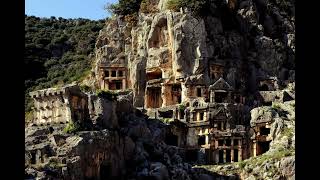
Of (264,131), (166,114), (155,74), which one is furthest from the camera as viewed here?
(155,74)

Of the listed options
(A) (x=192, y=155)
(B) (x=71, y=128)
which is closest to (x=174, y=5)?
(A) (x=192, y=155)

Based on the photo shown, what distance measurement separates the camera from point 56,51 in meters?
97.6

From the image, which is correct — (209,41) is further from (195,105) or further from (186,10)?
(195,105)

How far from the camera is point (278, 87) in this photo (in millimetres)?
Answer: 68188

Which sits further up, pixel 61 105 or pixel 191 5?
pixel 191 5

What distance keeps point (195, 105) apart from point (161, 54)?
342 inches

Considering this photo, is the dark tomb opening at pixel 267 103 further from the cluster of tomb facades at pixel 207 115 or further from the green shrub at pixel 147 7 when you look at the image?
the green shrub at pixel 147 7

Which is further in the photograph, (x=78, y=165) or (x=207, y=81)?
(x=207, y=81)

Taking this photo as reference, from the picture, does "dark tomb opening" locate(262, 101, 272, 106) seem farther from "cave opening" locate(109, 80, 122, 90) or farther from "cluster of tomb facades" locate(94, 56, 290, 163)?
"cave opening" locate(109, 80, 122, 90)

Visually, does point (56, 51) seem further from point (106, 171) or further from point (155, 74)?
point (106, 171)

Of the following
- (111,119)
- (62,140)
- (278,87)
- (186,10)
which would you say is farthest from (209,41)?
(62,140)

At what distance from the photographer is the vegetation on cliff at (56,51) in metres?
85.4

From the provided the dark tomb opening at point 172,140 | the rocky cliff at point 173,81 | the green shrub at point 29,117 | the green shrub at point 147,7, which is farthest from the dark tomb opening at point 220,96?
the green shrub at point 29,117

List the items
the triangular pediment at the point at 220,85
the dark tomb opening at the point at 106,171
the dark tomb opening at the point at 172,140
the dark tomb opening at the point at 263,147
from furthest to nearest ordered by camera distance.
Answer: the triangular pediment at the point at 220,85 → the dark tomb opening at the point at 172,140 → the dark tomb opening at the point at 263,147 → the dark tomb opening at the point at 106,171
